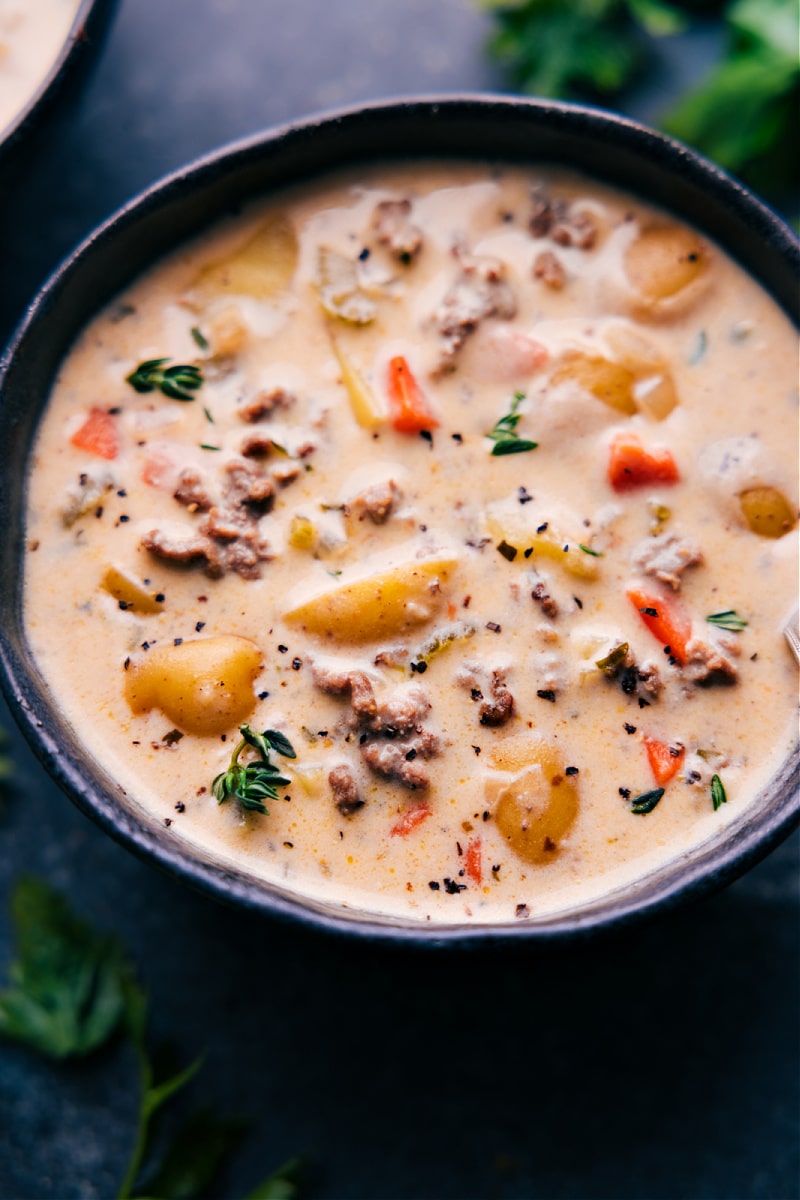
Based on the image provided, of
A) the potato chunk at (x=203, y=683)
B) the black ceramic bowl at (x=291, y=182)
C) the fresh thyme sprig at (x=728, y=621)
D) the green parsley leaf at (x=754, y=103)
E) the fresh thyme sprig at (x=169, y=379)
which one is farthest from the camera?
the green parsley leaf at (x=754, y=103)

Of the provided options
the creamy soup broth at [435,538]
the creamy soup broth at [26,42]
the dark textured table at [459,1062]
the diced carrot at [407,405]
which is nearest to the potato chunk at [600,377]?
the creamy soup broth at [435,538]

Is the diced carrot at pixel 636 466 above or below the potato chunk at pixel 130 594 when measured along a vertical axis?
above

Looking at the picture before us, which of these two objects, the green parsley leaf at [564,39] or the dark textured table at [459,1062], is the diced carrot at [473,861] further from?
the green parsley leaf at [564,39]

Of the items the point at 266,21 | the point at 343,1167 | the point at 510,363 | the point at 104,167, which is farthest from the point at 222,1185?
the point at 266,21

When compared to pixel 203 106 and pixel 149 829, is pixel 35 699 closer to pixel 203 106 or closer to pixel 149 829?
pixel 149 829

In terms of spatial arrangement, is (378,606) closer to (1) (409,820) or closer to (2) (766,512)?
(1) (409,820)

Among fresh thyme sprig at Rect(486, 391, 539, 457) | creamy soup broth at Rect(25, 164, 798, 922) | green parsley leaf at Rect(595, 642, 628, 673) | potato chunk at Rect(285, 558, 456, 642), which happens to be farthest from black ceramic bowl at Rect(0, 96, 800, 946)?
fresh thyme sprig at Rect(486, 391, 539, 457)
